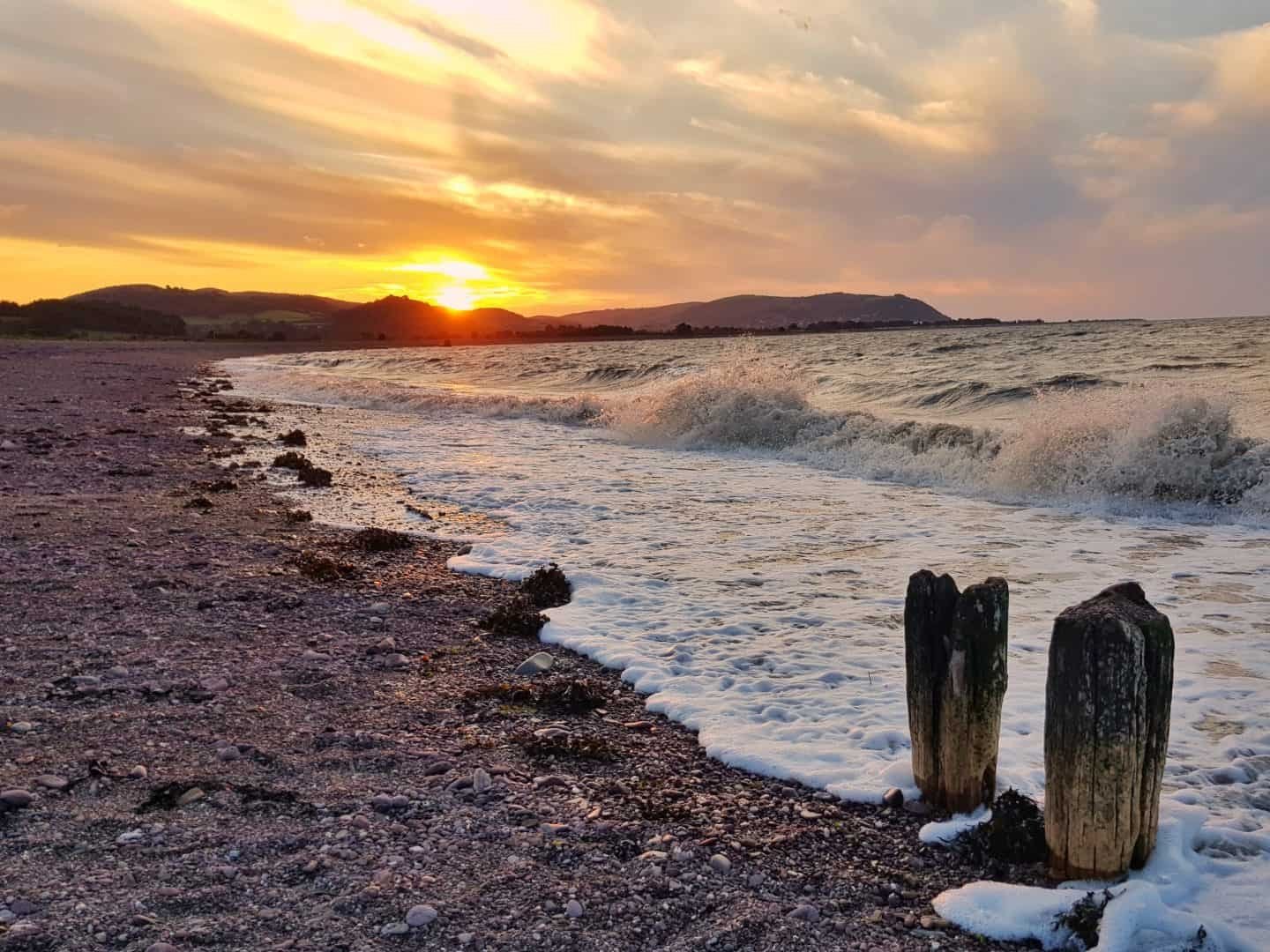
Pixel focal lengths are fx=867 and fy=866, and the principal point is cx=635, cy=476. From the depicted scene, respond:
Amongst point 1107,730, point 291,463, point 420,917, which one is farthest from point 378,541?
point 1107,730

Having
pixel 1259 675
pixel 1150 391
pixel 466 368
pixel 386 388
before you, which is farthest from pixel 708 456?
pixel 466 368

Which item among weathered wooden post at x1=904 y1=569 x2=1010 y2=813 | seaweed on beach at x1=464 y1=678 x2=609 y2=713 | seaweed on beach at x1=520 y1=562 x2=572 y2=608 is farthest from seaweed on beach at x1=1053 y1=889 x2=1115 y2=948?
seaweed on beach at x1=520 y1=562 x2=572 y2=608

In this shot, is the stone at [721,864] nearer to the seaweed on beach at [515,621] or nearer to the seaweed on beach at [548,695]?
the seaweed on beach at [548,695]

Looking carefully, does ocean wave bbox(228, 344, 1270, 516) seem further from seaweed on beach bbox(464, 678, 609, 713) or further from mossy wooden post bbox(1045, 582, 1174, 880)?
mossy wooden post bbox(1045, 582, 1174, 880)

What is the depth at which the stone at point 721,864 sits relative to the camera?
145 inches

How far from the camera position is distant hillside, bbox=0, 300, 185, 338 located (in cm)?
9931

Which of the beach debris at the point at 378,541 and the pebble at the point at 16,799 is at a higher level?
the beach debris at the point at 378,541

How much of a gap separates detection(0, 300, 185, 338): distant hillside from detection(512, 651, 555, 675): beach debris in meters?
109

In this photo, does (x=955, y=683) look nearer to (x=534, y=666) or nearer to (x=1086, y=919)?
(x=1086, y=919)

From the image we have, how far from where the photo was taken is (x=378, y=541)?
30.7 feet

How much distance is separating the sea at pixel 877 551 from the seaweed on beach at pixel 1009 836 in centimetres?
26

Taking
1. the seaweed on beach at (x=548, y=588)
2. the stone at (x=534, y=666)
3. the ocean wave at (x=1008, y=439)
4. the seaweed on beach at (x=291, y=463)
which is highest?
the ocean wave at (x=1008, y=439)

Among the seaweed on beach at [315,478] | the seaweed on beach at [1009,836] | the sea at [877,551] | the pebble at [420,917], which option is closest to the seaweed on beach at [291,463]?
the seaweed on beach at [315,478]

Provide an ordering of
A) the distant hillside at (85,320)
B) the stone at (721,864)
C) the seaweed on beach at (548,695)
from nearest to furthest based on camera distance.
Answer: the stone at (721,864)
the seaweed on beach at (548,695)
the distant hillside at (85,320)
